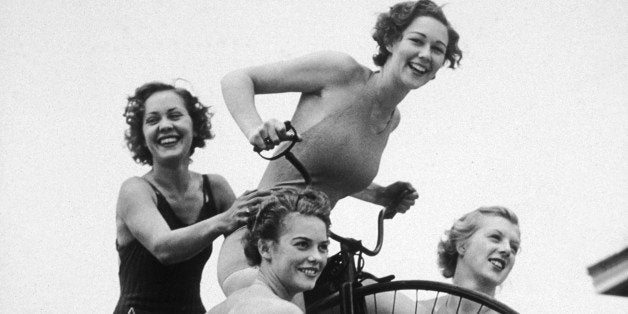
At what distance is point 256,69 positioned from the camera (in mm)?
3658

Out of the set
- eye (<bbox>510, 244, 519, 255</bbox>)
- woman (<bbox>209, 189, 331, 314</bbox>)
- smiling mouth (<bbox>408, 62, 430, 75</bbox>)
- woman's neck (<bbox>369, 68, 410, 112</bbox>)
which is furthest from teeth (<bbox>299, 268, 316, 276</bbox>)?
eye (<bbox>510, 244, 519, 255</bbox>)

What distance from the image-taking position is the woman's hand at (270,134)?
314cm

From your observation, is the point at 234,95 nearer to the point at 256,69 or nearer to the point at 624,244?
the point at 256,69

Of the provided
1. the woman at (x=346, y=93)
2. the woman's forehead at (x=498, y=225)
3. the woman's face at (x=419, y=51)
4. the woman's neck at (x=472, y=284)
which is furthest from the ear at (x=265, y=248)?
the woman's forehead at (x=498, y=225)

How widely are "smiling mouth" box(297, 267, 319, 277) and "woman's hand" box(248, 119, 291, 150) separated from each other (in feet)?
1.24

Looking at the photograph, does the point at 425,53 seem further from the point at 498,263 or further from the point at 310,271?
the point at 498,263

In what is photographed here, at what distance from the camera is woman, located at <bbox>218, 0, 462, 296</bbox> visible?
Answer: 361cm

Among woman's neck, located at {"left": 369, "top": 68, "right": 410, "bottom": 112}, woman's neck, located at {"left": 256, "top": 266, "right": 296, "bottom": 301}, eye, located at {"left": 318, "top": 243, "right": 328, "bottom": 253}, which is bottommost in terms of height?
woman's neck, located at {"left": 256, "top": 266, "right": 296, "bottom": 301}

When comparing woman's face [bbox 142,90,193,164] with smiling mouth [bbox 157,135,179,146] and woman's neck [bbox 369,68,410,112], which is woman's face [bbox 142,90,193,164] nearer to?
smiling mouth [bbox 157,135,179,146]

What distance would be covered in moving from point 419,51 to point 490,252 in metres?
1.05

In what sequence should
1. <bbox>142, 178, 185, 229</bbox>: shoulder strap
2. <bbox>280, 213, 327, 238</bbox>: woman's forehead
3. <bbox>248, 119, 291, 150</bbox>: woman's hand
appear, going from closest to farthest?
1. <bbox>248, 119, 291, 150</bbox>: woman's hand
2. <bbox>280, 213, 327, 238</bbox>: woman's forehead
3. <bbox>142, 178, 185, 229</bbox>: shoulder strap

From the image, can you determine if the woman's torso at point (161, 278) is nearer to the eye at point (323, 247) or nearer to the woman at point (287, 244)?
the woman at point (287, 244)

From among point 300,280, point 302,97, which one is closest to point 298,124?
point 302,97

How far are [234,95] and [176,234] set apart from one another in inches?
21.4
